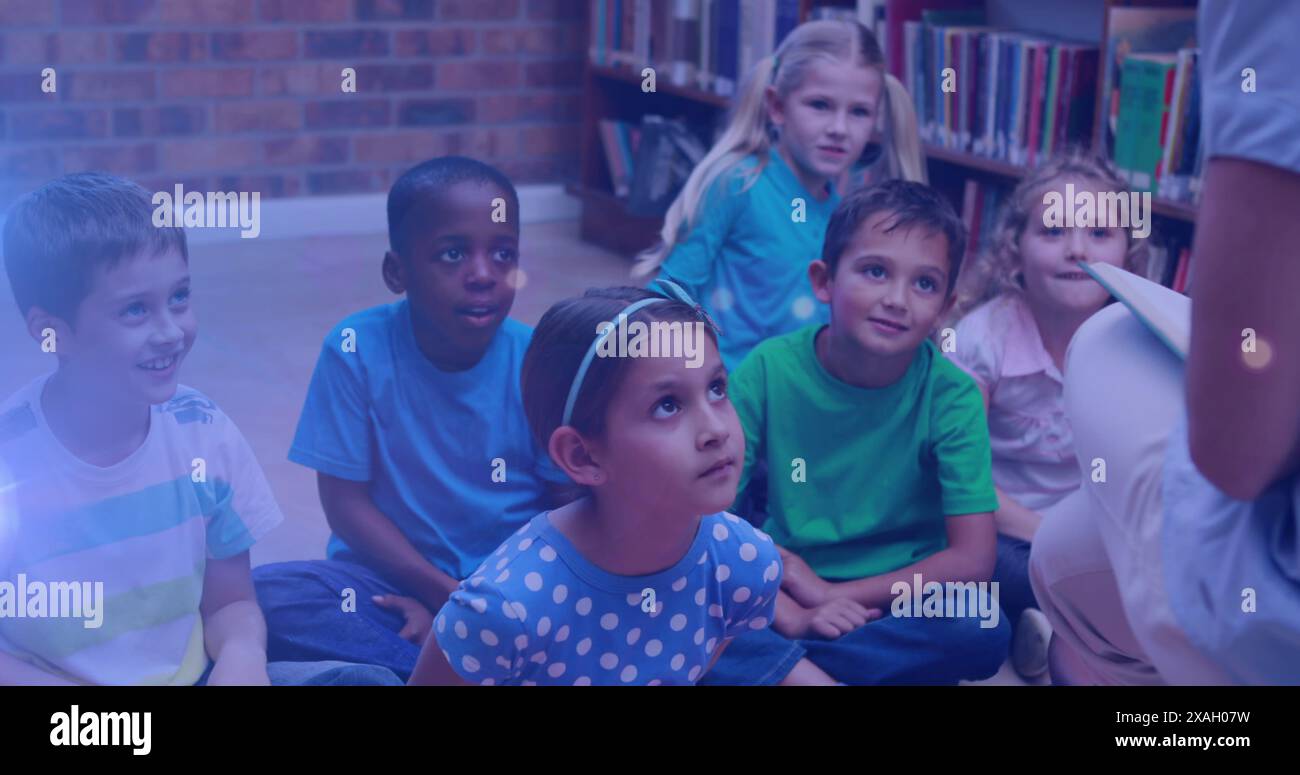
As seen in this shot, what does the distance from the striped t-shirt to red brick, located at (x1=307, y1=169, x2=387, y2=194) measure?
9.42ft

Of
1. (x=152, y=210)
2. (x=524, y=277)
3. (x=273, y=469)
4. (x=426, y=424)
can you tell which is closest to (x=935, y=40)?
(x=524, y=277)

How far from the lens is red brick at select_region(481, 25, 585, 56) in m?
4.27

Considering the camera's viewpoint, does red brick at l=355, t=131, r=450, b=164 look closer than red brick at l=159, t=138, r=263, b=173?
No

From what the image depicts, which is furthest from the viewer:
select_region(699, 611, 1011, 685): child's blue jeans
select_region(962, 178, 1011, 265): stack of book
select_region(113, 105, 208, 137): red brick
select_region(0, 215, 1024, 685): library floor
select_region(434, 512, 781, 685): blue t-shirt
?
select_region(113, 105, 208, 137): red brick

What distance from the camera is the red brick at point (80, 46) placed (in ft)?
12.1

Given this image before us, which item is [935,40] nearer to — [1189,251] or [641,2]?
[1189,251]

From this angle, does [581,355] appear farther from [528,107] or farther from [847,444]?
[528,107]

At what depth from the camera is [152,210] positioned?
1.32m

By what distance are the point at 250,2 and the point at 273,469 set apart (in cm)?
208

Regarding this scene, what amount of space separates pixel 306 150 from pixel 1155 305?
3413 mm

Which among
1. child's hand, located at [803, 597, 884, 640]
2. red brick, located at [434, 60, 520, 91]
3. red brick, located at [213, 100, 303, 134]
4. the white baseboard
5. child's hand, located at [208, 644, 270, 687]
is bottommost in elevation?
child's hand, located at [803, 597, 884, 640]

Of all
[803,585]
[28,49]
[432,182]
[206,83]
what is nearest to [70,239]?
[432,182]

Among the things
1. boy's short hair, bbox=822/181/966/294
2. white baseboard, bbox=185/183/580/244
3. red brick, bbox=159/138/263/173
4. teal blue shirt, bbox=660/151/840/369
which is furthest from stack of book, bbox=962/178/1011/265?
red brick, bbox=159/138/263/173

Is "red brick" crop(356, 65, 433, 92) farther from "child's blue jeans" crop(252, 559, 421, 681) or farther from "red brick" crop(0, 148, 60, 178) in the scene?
"child's blue jeans" crop(252, 559, 421, 681)
